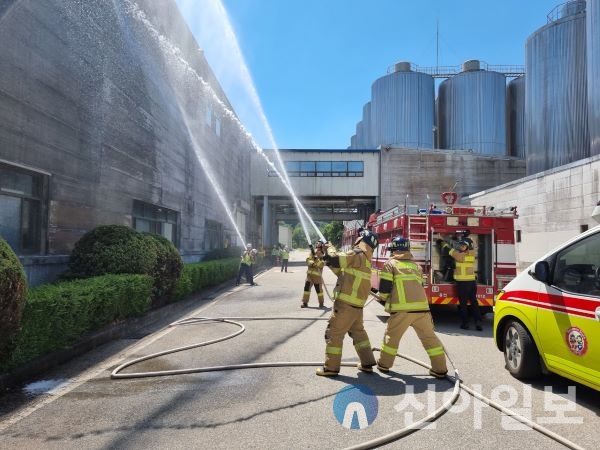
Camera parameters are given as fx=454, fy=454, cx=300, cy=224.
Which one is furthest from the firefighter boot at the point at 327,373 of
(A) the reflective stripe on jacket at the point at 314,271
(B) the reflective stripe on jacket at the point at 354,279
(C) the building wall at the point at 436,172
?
(C) the building wall at the point at 436,172

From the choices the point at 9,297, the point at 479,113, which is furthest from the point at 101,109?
the point at 479,113

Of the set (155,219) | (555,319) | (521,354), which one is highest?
(155,219)

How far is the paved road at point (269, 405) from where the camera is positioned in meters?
3.49

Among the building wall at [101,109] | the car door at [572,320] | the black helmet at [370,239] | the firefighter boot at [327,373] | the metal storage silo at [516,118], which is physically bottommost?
the firefighter boot at [327,373]

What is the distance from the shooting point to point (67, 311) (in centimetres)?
559

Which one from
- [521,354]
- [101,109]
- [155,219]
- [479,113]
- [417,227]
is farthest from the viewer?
[479,113]

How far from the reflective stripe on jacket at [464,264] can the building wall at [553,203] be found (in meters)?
7.03

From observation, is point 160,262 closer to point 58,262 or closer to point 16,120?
point 58,262

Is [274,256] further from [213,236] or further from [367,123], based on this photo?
[367,123]

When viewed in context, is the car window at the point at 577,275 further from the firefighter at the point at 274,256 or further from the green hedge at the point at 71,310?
the firefighter at the point at 274,256

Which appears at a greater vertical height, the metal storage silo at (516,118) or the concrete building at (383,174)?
the metal storage silo at (516,118)

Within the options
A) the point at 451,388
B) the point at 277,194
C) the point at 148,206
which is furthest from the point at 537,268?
the point at 277,194

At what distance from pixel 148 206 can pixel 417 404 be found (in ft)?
36.2

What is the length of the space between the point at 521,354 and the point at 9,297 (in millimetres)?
5232
